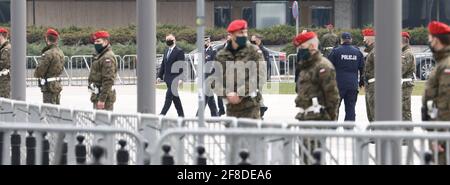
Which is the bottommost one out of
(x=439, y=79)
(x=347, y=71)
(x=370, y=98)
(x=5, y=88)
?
(x=370, y=98)

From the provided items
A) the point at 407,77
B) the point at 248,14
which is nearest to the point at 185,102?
Answer: the point at 407,77

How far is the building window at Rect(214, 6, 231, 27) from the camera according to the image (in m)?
55.4

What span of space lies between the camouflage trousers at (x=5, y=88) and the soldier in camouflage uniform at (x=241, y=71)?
29.9 feet

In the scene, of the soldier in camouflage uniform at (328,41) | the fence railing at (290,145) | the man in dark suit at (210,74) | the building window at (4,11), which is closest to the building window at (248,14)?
the building window at (4,11)

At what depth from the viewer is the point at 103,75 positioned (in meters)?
17.8

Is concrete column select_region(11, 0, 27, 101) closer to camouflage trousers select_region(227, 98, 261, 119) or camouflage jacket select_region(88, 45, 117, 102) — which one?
camouflage jacket select_region(88, 45, 117, 102)

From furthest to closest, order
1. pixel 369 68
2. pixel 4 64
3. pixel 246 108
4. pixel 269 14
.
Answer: pixel 269 14
pixel 4 64
pixel 369 68
pixel 246 108

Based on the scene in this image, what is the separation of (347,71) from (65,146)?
30.9 feet

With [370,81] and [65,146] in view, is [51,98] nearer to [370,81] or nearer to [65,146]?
[370,81]

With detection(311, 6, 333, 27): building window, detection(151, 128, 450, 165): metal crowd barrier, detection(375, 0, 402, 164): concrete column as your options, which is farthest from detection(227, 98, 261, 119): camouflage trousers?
detection(311, 6, 333, 27): building window

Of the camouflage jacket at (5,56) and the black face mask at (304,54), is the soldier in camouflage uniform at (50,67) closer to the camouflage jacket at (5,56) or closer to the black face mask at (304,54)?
the camouflage jacket at (5,56)

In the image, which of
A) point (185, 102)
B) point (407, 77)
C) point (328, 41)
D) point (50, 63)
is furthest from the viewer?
point (328, 41)

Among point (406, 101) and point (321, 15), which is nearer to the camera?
point (406, 101)
